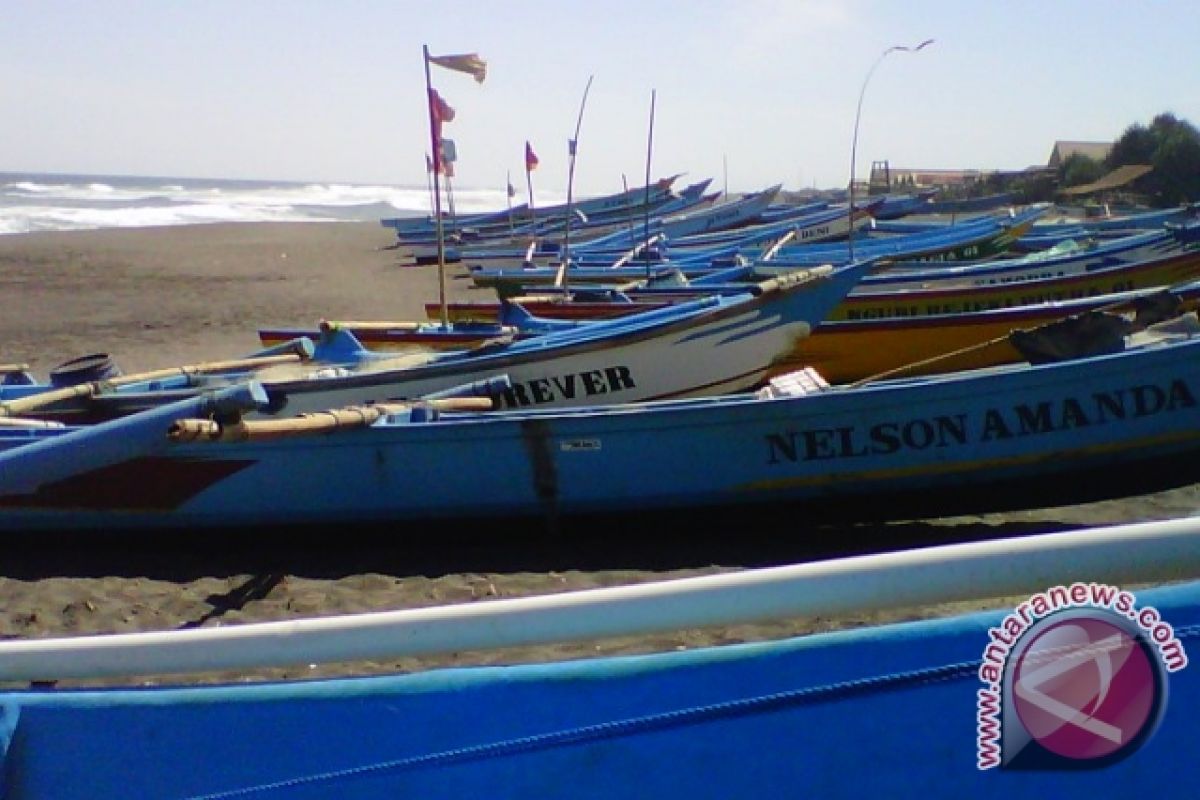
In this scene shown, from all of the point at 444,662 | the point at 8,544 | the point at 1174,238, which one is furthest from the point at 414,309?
the point at 444,662

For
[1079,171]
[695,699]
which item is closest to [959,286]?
[695,699]

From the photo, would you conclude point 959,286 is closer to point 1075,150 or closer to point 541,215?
point 541,215

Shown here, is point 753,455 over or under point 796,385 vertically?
under

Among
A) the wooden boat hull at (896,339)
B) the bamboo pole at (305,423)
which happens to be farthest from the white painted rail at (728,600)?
the wooden boat hull at (896,339)

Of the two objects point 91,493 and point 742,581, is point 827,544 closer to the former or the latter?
point 91,493

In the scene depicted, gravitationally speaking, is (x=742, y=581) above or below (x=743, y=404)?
above

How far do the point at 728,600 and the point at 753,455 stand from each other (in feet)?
14.4

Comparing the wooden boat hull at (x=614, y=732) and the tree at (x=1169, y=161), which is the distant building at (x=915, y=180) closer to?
the tree at (x=1169, y=161)

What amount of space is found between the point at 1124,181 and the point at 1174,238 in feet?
89.1

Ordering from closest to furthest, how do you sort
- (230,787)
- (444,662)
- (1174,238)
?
(230,787) < (444,662) < (1174,238)

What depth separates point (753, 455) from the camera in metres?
5.59

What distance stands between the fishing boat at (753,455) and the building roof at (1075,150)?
4885 centimetres

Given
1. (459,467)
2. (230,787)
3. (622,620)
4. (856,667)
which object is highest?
(622,620)

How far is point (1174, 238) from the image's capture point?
13.7 m
